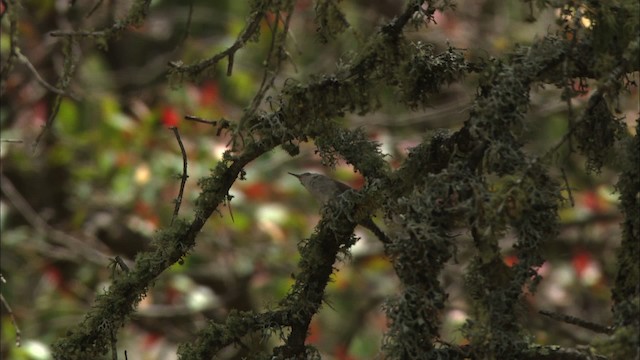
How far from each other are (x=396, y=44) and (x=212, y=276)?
8.36 feet

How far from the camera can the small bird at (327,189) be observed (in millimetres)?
796

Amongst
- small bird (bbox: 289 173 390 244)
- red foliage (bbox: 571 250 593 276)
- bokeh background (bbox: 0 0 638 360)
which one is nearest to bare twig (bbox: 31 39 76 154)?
small bird (bbox: 289 173 390 244)

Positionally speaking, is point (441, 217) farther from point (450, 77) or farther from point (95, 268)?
point (95, 268)

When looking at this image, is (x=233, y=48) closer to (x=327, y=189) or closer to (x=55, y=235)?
(x=327, y=189)

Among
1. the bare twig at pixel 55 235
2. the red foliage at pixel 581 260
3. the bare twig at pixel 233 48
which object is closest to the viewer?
the bare twig at pixel 233 48

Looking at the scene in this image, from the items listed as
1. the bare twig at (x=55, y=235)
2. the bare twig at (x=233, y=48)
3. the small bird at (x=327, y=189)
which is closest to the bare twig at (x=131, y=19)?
the bare twig at (x=233, y=48)

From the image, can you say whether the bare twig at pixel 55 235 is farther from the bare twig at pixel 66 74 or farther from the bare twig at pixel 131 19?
the bare twig at pixel 131 19

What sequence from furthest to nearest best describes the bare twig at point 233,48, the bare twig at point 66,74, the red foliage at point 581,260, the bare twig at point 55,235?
the red foliage at point 581,260, the bare twig at point 55,235, the bare twig at point 66,74, the bare twig at point 233,48

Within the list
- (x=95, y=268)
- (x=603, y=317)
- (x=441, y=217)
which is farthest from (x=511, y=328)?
(x=95, y=268)

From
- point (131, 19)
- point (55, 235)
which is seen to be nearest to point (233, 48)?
point (131, 19)

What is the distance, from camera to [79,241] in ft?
10.1

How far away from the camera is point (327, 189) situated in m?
0.83

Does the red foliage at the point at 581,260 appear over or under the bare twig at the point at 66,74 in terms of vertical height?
over

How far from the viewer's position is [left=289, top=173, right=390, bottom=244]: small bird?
2.61 ft
